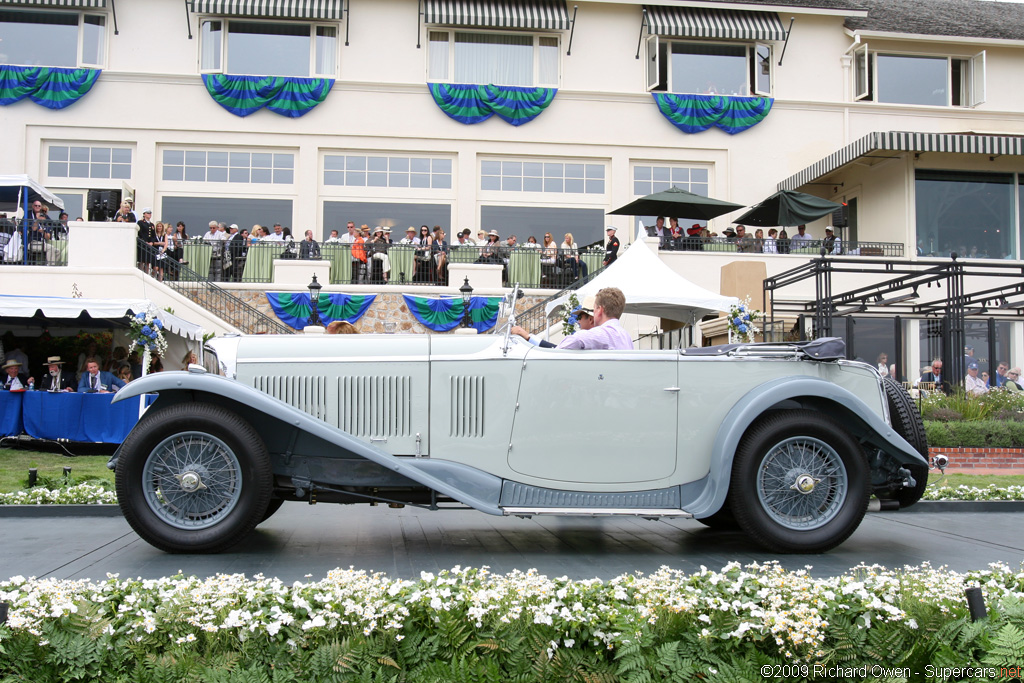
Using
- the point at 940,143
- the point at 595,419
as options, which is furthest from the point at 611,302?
the point at 940,143

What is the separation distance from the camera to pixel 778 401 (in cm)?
497

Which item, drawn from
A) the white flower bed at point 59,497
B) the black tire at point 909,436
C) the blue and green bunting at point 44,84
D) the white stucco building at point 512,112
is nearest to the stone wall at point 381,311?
the white stucco building at point 512,112

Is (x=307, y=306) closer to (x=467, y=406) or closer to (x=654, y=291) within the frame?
(x=654, y=291)

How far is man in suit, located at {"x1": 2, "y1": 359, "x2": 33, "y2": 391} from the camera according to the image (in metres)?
13.1

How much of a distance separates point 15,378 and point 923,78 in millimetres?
25182

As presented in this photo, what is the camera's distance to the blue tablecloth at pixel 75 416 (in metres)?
12.6

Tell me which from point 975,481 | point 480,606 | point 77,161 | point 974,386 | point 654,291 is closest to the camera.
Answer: point 480,606

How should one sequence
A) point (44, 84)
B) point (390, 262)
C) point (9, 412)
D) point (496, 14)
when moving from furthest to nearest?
point (496, 14)
point (44, 84)
point (390, 262)
point (9, 412)

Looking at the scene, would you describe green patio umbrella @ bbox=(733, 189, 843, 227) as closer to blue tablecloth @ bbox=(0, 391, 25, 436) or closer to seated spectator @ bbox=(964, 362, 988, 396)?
seated spectator @ bbox=(964, 362, 988, 396)

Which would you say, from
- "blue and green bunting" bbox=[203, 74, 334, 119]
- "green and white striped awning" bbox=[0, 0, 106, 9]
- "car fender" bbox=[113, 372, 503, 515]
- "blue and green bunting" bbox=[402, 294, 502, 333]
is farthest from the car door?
"green and white striped awning" bbox=[0, 0, 106, 9]

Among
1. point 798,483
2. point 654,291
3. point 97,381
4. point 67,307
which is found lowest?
point 798,483

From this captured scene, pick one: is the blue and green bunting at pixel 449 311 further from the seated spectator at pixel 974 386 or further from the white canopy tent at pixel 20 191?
the seated spectator at pixel 974 386

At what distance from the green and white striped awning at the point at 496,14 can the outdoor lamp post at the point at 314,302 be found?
9.35 meters

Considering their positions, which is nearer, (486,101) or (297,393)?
Answer: (297,393)
